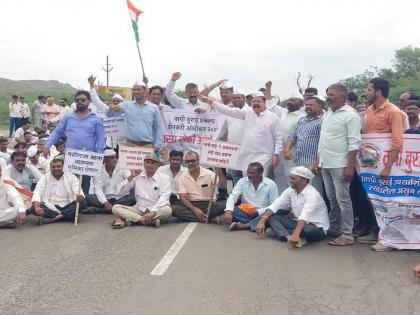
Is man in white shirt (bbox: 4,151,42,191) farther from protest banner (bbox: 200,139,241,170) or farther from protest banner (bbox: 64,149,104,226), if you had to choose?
protest banner (bbox: 200,139,241,170)

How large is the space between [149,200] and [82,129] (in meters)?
1.69

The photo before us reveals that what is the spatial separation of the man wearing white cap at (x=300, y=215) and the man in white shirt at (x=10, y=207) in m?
3.45

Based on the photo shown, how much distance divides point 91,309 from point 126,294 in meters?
0.43

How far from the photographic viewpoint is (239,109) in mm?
8734

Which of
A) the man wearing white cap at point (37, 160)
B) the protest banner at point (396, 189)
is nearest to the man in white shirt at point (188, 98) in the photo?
the man wearing white cap at point (37, 160)

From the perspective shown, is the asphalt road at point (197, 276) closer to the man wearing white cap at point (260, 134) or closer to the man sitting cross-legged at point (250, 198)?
the man sitting cross-legged at point (250, 198)

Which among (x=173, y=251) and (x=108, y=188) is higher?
(x=108, y=188)

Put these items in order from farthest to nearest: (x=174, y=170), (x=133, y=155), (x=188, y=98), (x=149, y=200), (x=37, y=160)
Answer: (x=37, y=160), (x=188, y=98), (x=174, y=170), (x=133, y=155), (x=149, y=200)

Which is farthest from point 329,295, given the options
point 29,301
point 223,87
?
point 223,87

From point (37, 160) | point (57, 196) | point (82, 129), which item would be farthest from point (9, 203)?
point (37, 160)

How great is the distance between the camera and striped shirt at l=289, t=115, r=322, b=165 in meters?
7.52

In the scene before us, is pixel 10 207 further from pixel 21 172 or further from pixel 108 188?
pixel 108 188

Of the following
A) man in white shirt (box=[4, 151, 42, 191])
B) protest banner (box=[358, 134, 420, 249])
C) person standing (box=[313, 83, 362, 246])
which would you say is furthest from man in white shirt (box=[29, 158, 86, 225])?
protest banner (box=[358, 134, 420, 249])

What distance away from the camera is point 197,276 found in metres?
5.49
